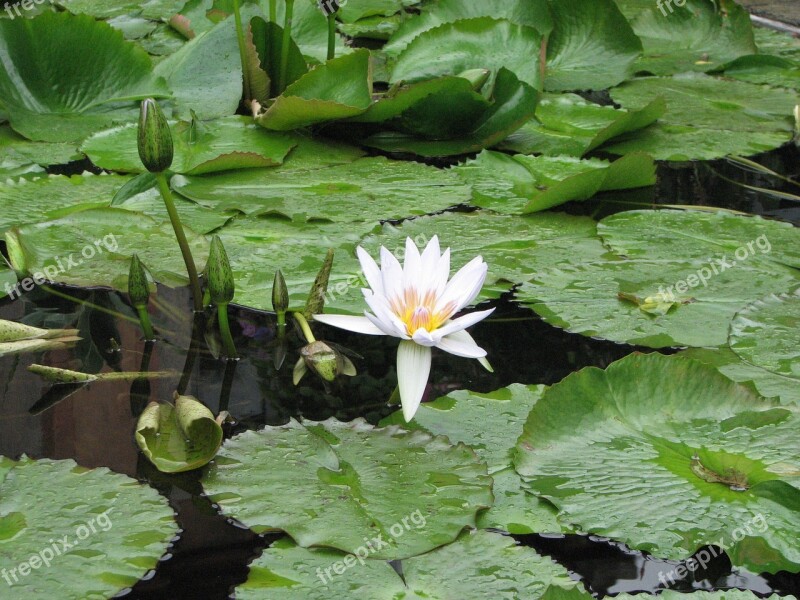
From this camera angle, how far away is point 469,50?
2.82 m

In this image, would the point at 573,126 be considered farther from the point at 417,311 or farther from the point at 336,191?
the point at 417,311

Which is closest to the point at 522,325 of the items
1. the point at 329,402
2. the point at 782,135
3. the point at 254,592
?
the point at 329,402

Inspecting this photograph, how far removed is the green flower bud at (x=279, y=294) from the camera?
164cm

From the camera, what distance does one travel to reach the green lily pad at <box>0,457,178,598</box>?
1104mm

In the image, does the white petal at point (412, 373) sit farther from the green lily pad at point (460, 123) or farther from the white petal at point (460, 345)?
the green lily pad at point (460, 123)

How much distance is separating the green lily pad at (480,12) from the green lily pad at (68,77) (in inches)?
37.2

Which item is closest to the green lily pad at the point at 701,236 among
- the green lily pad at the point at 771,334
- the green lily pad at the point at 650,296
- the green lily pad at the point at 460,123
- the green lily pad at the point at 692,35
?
the green lily pad at the point at 650,296

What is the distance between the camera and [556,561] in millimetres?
1174

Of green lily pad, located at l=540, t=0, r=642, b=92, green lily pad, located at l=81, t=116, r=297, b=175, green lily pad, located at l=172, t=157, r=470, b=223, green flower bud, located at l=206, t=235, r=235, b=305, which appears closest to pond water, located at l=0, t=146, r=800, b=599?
green flower bud, located at l=206, t=235, r=235, b=305

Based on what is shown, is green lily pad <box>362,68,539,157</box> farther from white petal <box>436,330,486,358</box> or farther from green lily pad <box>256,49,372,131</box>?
white petal <box>436,330,486,358</box>

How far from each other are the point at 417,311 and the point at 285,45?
1.48 meters

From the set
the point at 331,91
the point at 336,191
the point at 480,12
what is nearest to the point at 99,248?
the point at 336,191

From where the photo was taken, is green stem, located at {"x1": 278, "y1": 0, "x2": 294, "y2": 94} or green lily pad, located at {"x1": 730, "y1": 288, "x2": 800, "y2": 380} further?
green stem, located at {"x1": 278, "y1": 0, "x2": 294, "y2": 94}

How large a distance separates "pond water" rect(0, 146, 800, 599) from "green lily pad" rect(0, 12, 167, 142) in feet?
3.21
